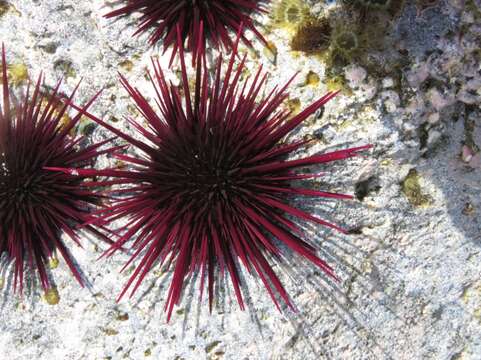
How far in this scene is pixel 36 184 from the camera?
81.9 inches

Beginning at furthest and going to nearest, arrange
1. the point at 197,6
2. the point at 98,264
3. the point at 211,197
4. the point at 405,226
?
the point at 98,264 → the point at 405,226 → the point at 197,6 → the point at 211,197

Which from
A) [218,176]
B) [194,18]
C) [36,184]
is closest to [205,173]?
[218,176]

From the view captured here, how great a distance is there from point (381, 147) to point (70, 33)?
1.71 meters

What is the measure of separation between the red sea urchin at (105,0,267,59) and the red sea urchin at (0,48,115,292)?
499 millimetres

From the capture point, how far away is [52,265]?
2.40 m

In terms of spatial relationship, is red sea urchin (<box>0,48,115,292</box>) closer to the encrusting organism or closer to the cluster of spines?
the cluster of spines

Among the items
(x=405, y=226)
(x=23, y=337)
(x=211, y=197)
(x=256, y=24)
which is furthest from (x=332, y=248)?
(x=23, y=337)

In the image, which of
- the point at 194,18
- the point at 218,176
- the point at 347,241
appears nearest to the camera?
the point at 218,176

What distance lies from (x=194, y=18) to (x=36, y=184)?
104 centimetres

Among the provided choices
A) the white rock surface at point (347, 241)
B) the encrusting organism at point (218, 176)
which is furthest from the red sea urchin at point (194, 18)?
the encrusting organism at point (218, 176)

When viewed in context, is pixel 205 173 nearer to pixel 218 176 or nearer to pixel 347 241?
pixel 218 176

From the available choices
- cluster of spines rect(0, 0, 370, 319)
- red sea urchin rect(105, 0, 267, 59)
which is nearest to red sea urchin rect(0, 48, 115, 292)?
cluster of spines rect(0, 0, 370, 319)

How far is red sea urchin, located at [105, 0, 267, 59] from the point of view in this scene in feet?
6.64

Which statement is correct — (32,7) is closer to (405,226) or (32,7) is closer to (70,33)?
(70,33)
